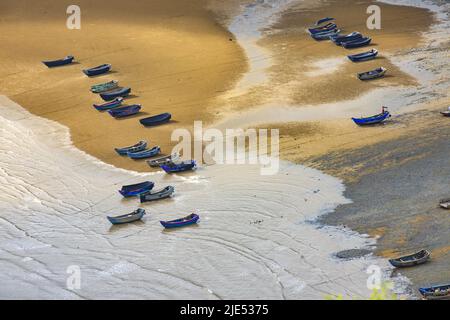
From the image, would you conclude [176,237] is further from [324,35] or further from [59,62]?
[324,35]

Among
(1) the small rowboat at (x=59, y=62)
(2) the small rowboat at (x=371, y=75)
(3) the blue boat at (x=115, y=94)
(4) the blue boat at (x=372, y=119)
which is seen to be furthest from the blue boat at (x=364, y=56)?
(1) the small rowboat at (x=59, y=62)

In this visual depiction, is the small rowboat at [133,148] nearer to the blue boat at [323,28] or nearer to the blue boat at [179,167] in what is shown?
the blue boat at [179,167]

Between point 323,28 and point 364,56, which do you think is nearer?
point 364,56

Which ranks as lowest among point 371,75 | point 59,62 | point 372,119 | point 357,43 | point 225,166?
point 225,166

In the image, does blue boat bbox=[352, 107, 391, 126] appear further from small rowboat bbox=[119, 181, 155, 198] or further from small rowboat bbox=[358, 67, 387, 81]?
small rowboat bbox=[119, 181, 155, 198]

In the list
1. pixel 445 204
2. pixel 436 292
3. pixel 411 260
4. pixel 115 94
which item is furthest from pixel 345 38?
pixel 436 292
